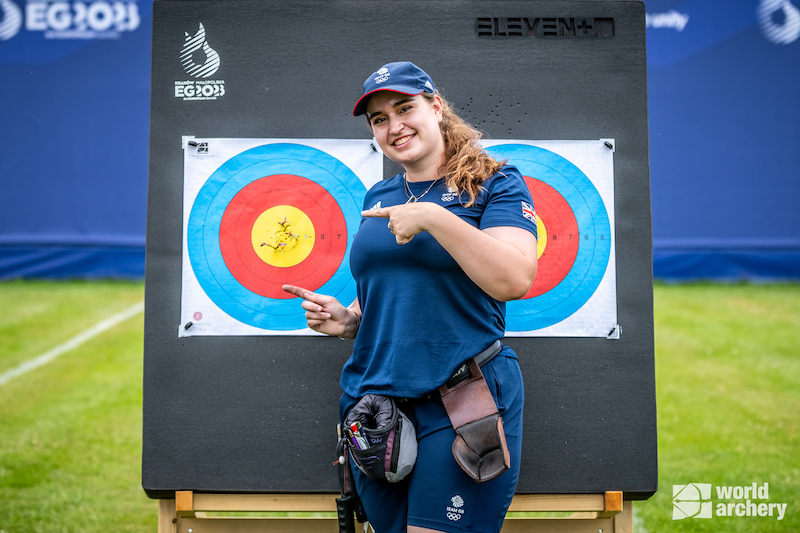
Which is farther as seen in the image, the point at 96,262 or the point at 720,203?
the point at 96,262

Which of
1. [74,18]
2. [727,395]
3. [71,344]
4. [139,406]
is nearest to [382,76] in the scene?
[139,406]

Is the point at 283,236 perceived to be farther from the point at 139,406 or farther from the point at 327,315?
the point at 139,406

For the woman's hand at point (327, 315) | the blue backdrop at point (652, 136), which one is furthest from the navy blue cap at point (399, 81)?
the blue backdrop at point (652, 136)

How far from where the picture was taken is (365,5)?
71.4 inches

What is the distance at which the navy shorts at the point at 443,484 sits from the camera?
46.0 inches

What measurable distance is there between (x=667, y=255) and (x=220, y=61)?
367 centimetres

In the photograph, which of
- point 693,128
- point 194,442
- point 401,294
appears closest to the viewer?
point 401,294

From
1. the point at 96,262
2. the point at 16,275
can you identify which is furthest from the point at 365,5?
the point at 16,275

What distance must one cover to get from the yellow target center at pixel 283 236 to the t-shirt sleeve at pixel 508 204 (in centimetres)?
79

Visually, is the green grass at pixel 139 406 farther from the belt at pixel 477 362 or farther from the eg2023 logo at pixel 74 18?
the eg2023 logo at pixel 74 18

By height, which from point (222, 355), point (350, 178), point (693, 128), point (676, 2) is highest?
point (676, 2)

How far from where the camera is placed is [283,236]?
184 centimetres

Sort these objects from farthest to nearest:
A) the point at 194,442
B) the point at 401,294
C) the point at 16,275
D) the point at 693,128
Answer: the point at 16,275, the point at 693,128, the point at 194,442, the point at 401,294

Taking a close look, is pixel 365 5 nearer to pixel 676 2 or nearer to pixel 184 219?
pixel 184 219
